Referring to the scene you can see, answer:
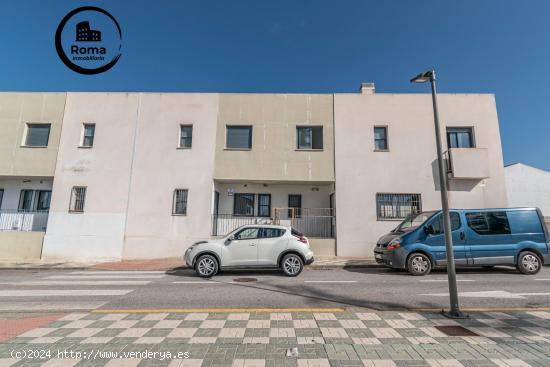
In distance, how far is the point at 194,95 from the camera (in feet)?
50.0

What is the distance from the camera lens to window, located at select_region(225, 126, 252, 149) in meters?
14.9

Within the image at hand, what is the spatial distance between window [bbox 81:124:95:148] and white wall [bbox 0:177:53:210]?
2967mm

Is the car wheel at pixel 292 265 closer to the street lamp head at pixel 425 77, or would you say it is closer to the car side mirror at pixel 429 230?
the car side mirror at pixel 429 230

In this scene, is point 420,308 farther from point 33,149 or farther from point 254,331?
point 33,149

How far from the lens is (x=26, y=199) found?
15.3 m

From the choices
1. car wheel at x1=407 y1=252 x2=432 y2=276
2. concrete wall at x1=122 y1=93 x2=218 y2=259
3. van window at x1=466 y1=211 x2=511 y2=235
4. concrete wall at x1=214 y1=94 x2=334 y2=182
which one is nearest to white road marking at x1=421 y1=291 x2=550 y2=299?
car wheel at x1=407 y1=252 x2=432 y2=276

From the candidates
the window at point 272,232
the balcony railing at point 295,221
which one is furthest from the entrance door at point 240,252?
the balcony railing at point 295,221

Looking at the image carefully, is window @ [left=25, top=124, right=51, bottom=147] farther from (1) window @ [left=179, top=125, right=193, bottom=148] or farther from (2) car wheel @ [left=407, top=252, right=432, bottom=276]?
(2) car wheel @ [left=407, top=252, right=432, bottom=276]

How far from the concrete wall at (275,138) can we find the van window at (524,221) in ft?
24.2

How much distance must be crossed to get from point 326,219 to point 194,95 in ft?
33.6

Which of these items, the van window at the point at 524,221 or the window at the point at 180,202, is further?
the window at the point at 180,202

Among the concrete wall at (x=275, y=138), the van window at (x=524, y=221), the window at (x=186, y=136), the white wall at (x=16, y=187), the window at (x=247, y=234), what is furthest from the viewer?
the white wall at (x=16, y=187)

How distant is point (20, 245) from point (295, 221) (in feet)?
47.1

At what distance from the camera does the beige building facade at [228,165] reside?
13773mm
